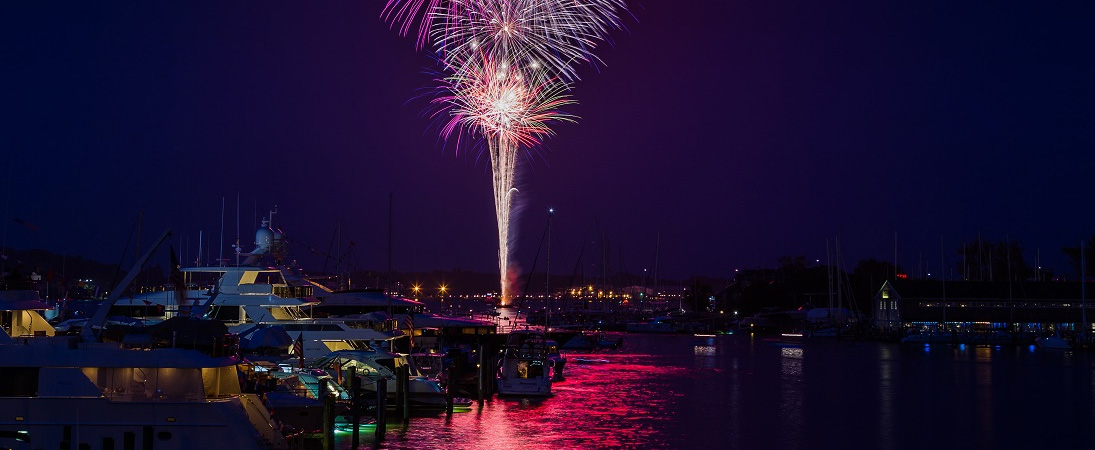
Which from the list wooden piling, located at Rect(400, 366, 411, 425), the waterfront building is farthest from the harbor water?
the waterfront building

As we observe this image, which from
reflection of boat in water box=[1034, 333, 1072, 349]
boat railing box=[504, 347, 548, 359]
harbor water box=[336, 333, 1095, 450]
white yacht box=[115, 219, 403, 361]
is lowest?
harbor water box=[336, 333, 1095, 450]

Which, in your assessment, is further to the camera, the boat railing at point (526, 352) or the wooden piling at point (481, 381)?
the boat railing at point (526, 352)

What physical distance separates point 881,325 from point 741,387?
203 ft

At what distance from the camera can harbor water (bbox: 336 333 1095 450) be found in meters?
35.6

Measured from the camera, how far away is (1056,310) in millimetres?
106062

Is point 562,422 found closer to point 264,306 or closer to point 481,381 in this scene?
point 481,381

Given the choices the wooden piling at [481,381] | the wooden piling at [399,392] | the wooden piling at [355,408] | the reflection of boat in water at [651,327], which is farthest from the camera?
the reflection of boat in water at [651,327]

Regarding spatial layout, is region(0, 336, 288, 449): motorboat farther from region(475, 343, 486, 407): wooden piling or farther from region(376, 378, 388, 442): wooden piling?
region(475, 343, 486, 407): wooden piling

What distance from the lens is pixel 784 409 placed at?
150ft

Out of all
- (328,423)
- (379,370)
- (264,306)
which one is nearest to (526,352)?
(264,306)

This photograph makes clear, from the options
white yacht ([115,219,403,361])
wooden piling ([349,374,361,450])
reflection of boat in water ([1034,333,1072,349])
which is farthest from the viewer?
reflection of boat in water ([1034,333,1072,349])

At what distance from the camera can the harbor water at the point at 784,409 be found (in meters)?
35.6

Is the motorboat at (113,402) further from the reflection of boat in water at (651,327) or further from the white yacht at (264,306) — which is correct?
the reflection of boat in water at (651,327)

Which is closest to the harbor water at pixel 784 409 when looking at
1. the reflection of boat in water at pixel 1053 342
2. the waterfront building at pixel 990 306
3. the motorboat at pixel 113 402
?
the motorboat at pixel 113 402
